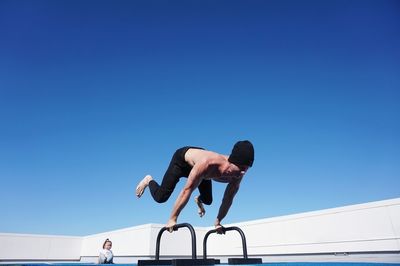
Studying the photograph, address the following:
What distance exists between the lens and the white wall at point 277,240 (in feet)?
24.6

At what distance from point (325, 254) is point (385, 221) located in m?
2.19

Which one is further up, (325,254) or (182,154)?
(182,154)

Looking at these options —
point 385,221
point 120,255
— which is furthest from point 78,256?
point 385,221

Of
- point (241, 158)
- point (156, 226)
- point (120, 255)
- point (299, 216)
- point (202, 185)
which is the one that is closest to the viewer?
point (241, 158)

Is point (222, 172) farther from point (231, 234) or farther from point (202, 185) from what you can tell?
point (231, 234)

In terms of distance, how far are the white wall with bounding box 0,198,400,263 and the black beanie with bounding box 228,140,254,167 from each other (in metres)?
3.07

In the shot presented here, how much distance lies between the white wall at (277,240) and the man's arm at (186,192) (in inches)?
136

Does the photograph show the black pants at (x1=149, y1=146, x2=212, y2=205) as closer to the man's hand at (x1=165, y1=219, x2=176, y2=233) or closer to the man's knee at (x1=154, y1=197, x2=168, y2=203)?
the man's knee at (x1=154, y1=197, x2=168, y2=203)

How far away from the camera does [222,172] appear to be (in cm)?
303

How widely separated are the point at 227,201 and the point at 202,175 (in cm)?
70

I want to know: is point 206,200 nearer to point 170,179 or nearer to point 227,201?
point 227,201

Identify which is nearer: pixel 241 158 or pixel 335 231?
pixel 241 158

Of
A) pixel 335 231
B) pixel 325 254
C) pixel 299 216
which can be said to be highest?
pixel 299 216

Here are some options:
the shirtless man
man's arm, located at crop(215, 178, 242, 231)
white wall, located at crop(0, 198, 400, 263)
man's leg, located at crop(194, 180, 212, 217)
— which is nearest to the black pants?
the shirtless man
